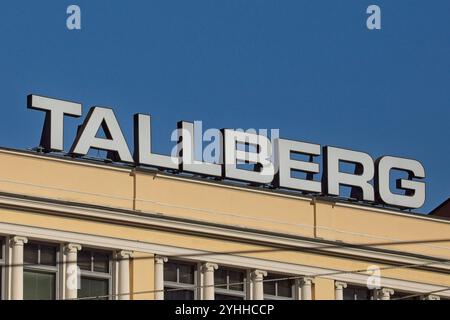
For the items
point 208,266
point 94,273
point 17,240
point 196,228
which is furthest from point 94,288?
point 208,266

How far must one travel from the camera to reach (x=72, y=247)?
5478 cm

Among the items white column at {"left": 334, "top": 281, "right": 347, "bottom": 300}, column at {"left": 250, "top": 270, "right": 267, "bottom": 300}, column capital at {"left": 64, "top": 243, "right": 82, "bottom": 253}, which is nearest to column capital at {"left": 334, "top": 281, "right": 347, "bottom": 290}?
white column at {"left": 334, "top": 281, "right": 347, "bottom": 300}

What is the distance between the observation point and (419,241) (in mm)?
62625

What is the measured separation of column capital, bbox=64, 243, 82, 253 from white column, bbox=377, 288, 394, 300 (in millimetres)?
11089

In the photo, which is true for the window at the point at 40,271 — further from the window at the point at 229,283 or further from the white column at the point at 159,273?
the window at the point at 229,283

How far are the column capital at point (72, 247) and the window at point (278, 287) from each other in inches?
276

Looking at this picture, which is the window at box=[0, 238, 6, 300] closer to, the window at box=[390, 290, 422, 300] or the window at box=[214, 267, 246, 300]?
the window at box=[214, 267, 246, 300]

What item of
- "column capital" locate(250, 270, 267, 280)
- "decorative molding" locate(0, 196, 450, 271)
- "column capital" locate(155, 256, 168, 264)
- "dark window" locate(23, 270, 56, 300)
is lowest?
"dark window" locate(23, 270, 56, 300)

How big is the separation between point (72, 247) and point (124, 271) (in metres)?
2.02

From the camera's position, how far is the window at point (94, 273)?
5509 centimetres

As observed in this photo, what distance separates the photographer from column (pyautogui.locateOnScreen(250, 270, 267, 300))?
58.5 metres

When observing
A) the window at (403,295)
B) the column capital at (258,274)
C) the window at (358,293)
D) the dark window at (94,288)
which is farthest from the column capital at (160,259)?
the window at (403,295)

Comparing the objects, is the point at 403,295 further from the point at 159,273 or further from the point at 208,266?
the point at 159,273

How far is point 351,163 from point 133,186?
8.29 m
